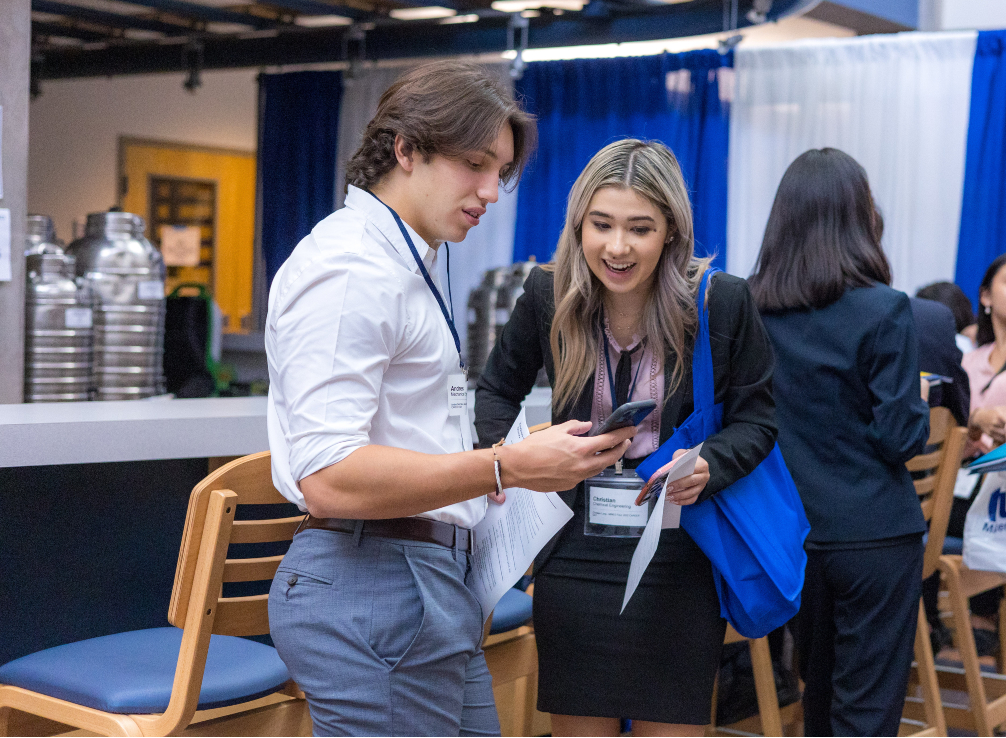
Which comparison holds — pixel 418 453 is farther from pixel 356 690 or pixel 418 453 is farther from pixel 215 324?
pixel 215 324

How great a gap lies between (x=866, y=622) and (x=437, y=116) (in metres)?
1.46

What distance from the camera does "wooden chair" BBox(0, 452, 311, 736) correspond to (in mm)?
1423

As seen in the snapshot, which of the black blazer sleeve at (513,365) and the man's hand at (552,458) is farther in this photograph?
the black blazer sleeve at (513,365)

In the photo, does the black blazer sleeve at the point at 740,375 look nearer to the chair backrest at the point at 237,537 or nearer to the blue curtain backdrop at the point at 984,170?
the chair backrest at the point at 237,537

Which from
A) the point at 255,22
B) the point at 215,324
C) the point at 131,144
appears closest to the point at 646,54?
the point at 255,22

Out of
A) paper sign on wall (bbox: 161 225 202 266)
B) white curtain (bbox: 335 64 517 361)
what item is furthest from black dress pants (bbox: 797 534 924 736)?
paper sign on wall (bbox: 161 225 202 266)

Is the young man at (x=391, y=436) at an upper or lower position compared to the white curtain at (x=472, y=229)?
lower

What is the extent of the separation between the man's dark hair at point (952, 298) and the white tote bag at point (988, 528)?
1686mm

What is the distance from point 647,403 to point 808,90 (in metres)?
4.74

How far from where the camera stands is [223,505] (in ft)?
4.56

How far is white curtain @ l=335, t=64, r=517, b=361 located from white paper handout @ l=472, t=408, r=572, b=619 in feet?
15.3

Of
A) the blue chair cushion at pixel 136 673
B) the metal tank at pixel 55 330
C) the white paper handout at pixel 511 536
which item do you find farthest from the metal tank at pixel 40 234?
the white paper handout at pixel 511 536

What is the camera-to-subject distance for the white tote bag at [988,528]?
2629 mm

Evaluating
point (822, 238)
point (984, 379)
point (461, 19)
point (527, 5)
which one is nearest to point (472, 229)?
point (461, 19)
